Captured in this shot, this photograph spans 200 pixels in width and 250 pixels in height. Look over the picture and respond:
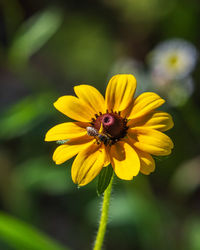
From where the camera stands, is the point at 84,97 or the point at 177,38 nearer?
the point at 84,97

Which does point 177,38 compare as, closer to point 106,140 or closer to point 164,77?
point 164,77

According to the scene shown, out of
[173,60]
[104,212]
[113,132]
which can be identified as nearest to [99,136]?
[113,132]

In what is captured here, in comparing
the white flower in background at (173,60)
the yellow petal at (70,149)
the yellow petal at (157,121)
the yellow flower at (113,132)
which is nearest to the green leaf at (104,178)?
the yellow flower at (113,132)

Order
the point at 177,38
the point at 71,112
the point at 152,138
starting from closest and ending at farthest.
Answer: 1. the point at 152,138
2. the point at 71,112
3. the point at 177,38

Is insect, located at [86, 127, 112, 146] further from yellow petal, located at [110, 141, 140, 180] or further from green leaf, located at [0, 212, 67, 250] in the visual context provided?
green leaf, located at [0, 212, 67, 250]

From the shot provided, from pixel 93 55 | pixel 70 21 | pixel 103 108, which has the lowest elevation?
pixel 103 108

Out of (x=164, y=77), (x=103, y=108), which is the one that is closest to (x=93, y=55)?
(x=164, y=77)
